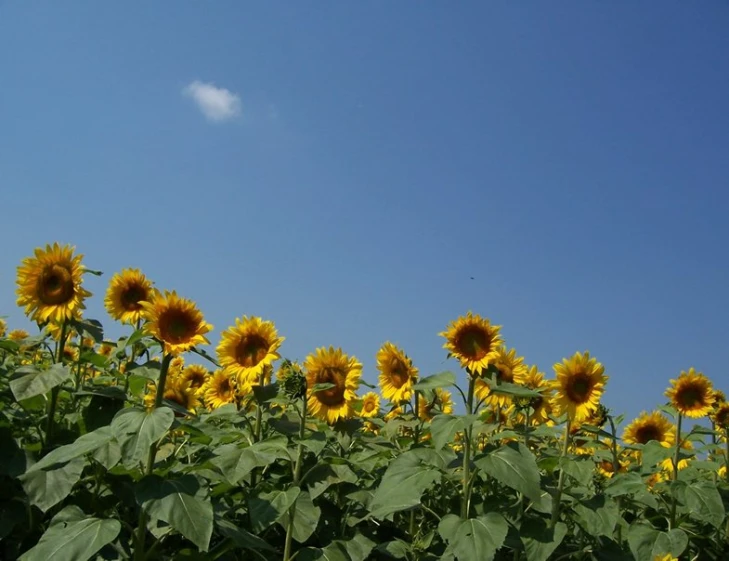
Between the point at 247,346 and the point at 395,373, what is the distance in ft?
4.18

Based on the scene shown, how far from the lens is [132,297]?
16.1 ft

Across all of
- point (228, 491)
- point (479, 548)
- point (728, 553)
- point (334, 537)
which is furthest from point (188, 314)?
point (728, 553)

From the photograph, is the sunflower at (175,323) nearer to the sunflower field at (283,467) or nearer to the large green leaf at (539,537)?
the sunflower field at (283,467)

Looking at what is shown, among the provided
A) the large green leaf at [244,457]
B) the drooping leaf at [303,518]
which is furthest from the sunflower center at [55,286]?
the drooping leaf at [303,518]

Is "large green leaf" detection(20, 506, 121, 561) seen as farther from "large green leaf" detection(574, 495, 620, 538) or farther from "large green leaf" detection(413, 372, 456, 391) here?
"large green leaf" detection(574, 495, 620, 538)

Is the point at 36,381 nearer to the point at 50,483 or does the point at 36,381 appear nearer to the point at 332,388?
the point at 50,483

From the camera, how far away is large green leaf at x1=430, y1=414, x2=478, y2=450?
366 centimetres

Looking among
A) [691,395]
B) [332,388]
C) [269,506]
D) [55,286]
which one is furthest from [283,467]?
[691,395]

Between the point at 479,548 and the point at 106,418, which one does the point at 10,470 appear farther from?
the point at 479,548

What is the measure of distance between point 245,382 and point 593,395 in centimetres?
233

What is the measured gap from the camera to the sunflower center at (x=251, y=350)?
14.9ft

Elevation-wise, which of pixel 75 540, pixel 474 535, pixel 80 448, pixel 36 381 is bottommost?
pixel 75 540

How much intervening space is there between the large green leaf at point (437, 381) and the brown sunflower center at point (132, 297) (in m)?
2.04

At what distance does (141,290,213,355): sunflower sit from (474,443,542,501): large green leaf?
63.2 inches
